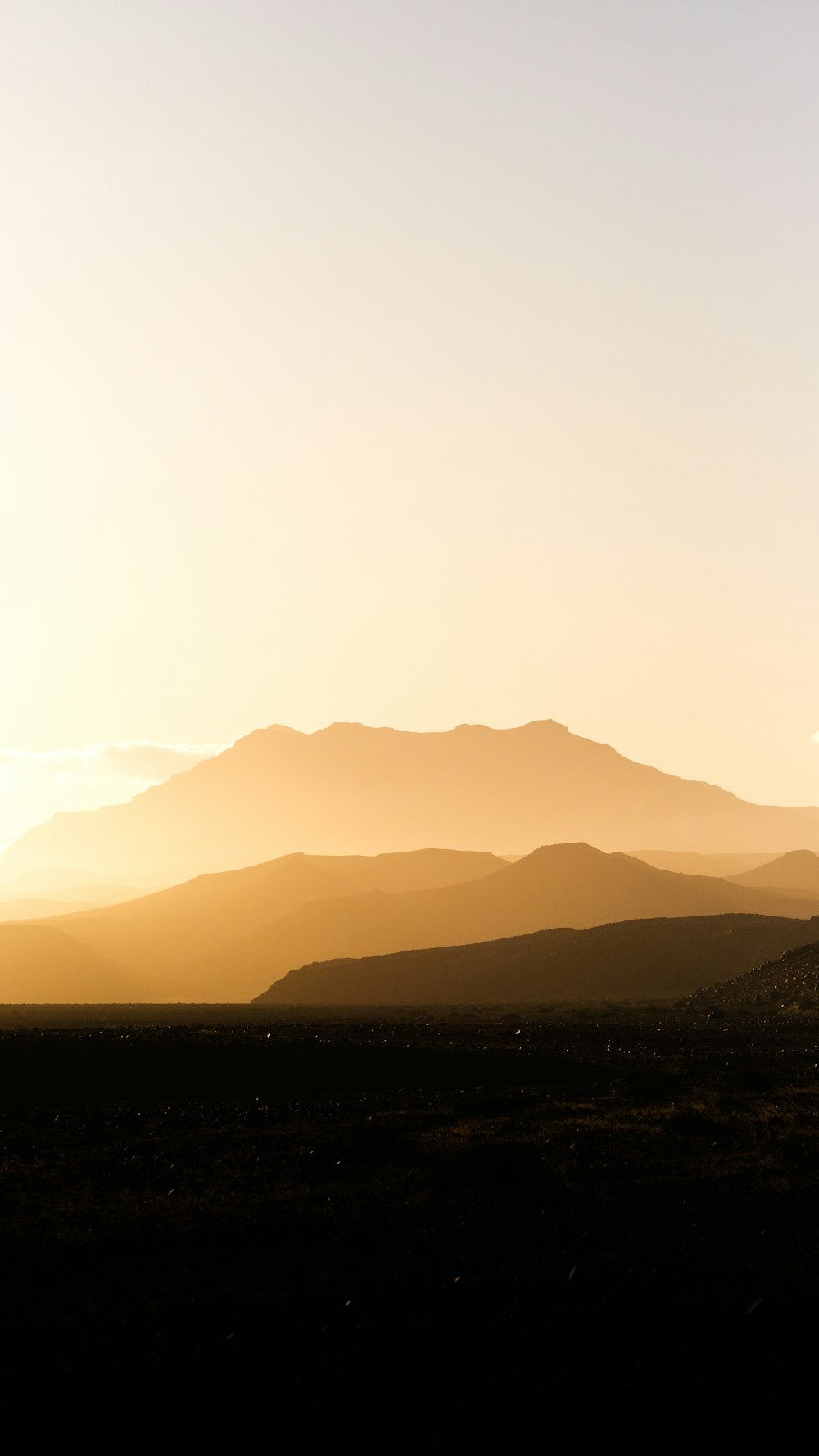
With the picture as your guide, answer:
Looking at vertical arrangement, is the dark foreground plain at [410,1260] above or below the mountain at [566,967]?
above

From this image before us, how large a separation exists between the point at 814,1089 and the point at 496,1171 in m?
14.2

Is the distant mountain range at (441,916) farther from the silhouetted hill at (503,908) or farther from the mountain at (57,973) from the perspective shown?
the mountain at (57,973)

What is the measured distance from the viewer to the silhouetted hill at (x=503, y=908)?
144 m

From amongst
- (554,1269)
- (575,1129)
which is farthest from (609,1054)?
(554,1269)

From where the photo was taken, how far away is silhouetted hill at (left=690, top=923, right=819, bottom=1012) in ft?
201

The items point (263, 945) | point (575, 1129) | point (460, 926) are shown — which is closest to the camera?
point (575, 1129)

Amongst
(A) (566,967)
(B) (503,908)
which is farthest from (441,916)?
(A) (566,967)

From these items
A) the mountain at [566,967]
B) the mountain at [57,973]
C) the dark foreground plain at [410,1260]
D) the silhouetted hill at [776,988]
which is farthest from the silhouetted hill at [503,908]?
the dark foreground plain at [410,1260]

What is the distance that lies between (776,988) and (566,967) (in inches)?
1247

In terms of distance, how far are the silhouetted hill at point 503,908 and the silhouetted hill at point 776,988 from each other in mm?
61848

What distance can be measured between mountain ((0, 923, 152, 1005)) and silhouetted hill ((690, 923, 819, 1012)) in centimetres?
8554

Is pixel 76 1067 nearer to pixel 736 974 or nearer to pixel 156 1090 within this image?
pixel 156 1090

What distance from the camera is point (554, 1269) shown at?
14.8 metres

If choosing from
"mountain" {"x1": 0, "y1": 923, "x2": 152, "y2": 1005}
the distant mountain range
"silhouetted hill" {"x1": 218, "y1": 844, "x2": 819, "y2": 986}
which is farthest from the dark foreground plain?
"silhouetted hill" {"x1": 218, "y1": 844, "x2": 819, "y2": 986}
